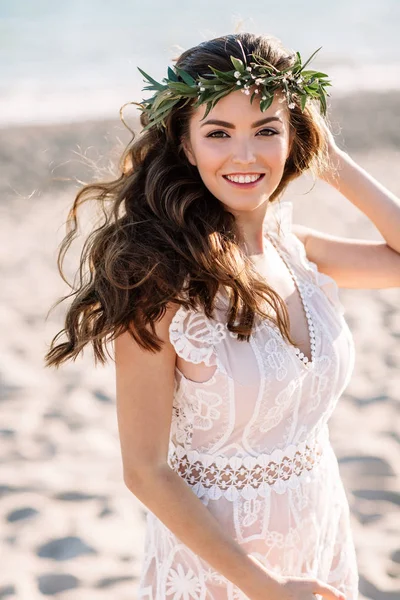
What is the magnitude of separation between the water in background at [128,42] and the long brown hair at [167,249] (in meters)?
10.8

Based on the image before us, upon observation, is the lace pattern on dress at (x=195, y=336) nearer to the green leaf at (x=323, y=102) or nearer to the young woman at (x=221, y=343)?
the young woman at (x=221, y=343)

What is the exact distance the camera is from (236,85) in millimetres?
2188

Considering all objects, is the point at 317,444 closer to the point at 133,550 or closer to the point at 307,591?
the point at 307,591

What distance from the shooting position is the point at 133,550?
161 inches

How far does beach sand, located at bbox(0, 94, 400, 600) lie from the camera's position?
154 inches

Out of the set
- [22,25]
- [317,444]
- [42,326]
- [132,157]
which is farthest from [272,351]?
[22,25]

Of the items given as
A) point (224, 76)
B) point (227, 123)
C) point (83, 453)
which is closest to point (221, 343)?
point (227, 123)

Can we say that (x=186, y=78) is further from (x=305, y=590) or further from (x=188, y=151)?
(x=305, y=590)

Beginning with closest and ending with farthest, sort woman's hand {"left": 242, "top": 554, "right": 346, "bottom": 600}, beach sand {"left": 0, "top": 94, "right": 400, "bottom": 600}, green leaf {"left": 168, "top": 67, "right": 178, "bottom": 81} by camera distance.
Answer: woman's hand {"left": 242, "top": 554, "right": 346, "bottom": 600} < green leaf {"left": 168, "top": 67, "right": 178, "bottom": 81} < beach sand {"left": 0, "top": 94, "right": 400, "bottom": 600}

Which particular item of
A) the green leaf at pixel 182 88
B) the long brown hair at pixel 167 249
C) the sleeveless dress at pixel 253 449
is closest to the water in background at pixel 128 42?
the long brown hair at pixel 167 249

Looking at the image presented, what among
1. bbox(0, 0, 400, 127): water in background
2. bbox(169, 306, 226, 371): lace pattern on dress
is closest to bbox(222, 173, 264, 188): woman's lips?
bbox(169, 306, 226, 371): lace pattern on dress

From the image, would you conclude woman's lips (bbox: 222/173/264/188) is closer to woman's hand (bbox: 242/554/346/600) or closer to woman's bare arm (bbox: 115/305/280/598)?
woman's bare arm (bbox: 115/305/280/598)

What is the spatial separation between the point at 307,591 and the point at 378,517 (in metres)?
2.36

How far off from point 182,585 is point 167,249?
87 cm
